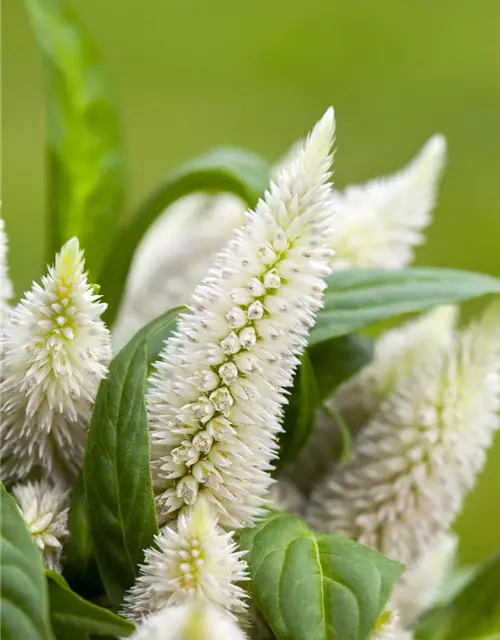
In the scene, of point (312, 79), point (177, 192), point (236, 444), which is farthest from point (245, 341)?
point (312, 79)

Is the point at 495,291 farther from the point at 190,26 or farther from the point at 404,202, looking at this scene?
the point at 190,26

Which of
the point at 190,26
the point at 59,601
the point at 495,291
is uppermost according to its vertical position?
the point at 190,26

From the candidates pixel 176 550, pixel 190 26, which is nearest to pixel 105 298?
pixel 176 550

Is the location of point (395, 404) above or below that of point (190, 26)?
below

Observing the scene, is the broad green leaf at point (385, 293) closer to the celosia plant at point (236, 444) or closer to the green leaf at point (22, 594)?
the celosia plant at point (236, 444)

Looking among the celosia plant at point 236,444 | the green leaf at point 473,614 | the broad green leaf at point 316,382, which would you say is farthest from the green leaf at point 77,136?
the green leaf at point 473,614
